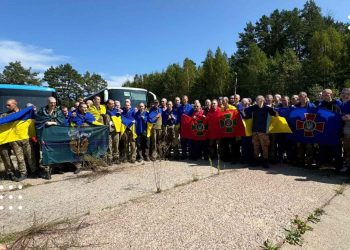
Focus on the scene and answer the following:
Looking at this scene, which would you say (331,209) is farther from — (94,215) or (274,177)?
(94,215)

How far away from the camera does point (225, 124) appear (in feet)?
32.6

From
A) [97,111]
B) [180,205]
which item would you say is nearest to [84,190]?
[180,205]

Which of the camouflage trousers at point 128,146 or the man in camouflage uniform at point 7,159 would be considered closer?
the man in camouflage uniform at point 7,159

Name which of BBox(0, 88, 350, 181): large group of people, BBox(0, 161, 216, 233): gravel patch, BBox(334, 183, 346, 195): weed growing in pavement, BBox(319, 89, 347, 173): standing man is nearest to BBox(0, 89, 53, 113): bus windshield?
BBox(0, 88, 350, 181): large group of people

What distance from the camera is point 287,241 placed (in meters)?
4.54

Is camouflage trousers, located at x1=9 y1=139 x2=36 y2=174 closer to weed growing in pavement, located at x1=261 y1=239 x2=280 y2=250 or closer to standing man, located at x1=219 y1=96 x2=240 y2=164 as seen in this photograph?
standing man, located at x1=219 y1=96 x2=240 y2=164

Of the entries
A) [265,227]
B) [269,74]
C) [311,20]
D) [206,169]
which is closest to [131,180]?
[206,169]

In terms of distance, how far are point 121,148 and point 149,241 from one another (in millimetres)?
6471

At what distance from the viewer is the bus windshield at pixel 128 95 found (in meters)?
16.8

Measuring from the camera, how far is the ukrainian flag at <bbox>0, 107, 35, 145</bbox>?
27.2ft

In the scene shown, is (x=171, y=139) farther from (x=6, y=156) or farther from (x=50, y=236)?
(x=50, y=236)

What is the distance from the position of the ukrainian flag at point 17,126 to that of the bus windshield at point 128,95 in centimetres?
819

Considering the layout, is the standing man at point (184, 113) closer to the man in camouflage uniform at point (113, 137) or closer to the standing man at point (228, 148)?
the standing man at point (228, 148)

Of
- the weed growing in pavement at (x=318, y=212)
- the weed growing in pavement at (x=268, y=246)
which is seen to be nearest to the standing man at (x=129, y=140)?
the weed growing in pavement at (x=318, y=212)
